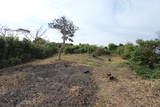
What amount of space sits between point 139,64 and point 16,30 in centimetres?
1312

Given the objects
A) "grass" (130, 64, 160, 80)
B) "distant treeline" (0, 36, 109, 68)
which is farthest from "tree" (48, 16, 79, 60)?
"grass" (130, 64, 160, 80)

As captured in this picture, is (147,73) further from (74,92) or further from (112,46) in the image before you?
(112,46)

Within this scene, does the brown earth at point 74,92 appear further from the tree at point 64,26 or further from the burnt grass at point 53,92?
the tree at point 64,26

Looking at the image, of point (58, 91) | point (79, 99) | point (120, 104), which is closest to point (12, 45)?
point (58, 91)

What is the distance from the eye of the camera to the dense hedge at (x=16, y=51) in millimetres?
10000

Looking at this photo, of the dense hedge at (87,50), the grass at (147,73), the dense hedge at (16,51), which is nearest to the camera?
the grass at (147,73)

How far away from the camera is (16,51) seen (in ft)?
36.8

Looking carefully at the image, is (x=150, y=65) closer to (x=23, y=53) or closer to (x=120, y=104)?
(x=120, y=104)

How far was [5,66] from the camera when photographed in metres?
9.69

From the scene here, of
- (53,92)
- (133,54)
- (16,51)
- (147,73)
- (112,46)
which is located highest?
(112,46)

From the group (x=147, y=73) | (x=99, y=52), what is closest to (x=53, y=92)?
(x=147, y=73)

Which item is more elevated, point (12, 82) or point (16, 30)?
point (16, 30)

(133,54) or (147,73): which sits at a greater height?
(133,54)

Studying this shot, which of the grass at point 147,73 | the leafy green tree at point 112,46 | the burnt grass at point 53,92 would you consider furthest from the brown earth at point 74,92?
the leafy green tree at point 112,46
